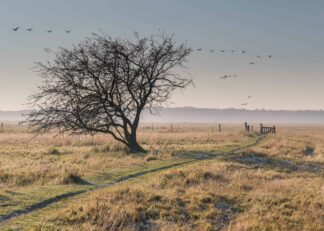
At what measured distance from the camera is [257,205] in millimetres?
15281

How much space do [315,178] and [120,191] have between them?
453 inches

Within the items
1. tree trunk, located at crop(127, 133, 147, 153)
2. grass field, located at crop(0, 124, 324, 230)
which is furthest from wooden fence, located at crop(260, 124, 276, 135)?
grass field, located at crop(0, 124, 324, 230)

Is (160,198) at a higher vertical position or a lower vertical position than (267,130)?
lower

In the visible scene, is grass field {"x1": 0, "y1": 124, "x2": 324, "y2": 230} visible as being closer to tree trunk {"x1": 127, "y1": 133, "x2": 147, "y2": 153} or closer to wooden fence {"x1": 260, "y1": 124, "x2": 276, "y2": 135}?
tree trunk {"x1": 127, "y1": 133, "x2": 147, "y2": 153}

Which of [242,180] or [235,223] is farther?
[242,180]

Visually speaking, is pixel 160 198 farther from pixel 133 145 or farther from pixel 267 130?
pixel 267 130

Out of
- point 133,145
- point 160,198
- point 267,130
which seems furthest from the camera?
point 267,130

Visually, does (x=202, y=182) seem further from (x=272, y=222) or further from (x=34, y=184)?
(x=34, y=184)

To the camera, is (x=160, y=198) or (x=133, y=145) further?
(x=133, y=145)

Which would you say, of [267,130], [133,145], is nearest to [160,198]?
[133,145]

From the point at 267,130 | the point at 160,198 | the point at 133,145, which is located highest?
the point at 267,130

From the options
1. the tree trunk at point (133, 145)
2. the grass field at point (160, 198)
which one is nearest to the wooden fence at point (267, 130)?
the tree trunk at point (133, 145)

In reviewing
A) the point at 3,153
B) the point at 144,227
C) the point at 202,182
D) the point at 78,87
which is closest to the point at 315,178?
the point at 202,182

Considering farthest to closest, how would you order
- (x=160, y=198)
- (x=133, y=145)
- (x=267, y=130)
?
(x=267, y=130), (x=133, y=145), (x=160, y=198)
